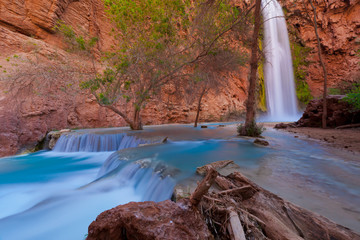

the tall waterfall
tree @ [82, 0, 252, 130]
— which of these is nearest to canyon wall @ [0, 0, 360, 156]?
tree @ [82, 0, 252, 130]

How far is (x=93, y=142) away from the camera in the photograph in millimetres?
8156

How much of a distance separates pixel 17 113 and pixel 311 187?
1262 centimetres

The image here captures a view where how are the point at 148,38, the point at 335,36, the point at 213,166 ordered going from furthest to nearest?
1. the point at 335,36
2. the point at 148,38
3. the point at 213,166

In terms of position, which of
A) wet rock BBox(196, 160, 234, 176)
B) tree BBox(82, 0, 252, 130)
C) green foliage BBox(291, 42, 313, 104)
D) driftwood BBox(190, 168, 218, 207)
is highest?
green foliage BBox(291, 42, 313, 104)

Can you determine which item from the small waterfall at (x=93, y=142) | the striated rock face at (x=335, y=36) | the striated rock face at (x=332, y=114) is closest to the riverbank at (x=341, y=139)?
the striated rock face at (x=332, y=114)

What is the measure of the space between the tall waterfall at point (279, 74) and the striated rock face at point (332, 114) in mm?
17646

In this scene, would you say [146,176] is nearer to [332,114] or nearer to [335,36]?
[332,114]

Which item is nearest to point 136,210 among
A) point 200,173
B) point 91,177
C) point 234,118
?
point 200,173

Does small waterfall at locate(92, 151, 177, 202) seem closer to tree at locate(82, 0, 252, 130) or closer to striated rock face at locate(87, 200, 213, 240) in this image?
striated rock face at locate(87, 200, 213, 240)

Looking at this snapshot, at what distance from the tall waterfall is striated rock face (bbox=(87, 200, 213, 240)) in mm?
30167

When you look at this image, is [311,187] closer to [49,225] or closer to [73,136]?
[49,225]

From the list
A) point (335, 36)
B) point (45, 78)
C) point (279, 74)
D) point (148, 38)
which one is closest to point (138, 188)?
point (45, 78)

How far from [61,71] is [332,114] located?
1563 cm

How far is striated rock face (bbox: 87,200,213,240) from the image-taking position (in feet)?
4.29
